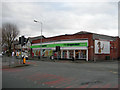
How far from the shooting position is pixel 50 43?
1289 inches

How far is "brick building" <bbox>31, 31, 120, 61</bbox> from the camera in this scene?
26438 mm

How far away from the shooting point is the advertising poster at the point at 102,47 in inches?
1074

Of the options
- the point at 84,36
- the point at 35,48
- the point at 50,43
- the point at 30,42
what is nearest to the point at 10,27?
the point at 30,42

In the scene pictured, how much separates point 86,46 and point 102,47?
4382 mm

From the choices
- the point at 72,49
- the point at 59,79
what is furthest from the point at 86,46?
the point at 59,79

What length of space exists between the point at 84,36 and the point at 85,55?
12.8ft

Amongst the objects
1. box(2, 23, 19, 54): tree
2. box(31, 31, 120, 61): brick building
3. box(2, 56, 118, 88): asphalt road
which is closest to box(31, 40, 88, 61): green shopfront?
box(31, 31, 120, 61): brick building

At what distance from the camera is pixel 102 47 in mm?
28453

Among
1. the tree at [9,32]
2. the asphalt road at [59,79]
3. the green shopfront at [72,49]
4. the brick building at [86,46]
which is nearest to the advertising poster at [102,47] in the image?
the brick building at [86,46]

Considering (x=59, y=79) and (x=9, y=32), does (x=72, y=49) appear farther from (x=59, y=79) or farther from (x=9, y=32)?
(x=9, y=32)

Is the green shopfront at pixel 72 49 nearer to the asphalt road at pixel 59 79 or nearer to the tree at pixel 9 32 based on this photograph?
the asphalt road at pixel 59 79

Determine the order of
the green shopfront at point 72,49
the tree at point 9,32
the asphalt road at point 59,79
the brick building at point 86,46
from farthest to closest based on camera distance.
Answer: the tree at point 9,32, the green shopfront at point 72,49, the brick building at point 86,46, the asphalt road at point 59,79

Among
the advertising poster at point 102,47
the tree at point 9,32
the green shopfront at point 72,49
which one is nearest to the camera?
the green shopfront at point 72,49

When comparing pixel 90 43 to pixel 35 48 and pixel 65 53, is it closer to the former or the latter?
pixel 65 53
